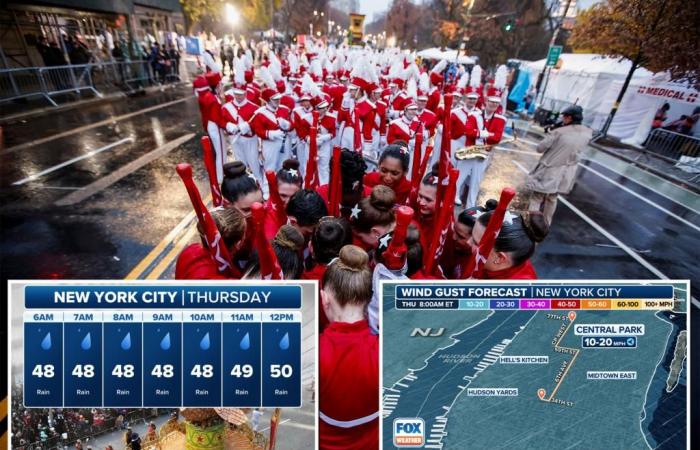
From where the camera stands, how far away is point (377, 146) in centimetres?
847

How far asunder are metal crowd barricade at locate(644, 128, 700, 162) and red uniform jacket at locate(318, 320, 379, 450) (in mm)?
15539

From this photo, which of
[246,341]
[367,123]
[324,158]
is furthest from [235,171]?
[367,123]

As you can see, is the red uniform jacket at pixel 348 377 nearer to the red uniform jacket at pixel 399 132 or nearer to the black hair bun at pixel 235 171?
the black hair bun at pixel 235 171

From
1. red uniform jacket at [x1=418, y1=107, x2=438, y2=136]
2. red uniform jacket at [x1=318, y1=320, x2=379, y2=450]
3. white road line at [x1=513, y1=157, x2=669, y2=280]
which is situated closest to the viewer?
red uniform jacket at [x1=318, y1=320, x2=379, y2=450]

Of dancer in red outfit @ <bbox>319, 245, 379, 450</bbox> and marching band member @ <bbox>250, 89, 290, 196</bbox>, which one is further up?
dancer in red outfit @ <bbox>319, 245, 379, 450</bbox>

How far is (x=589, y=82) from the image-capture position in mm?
16016

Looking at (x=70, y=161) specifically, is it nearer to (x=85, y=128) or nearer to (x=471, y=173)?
(x=85, y=128)

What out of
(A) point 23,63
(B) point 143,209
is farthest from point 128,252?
(A) point 23,63

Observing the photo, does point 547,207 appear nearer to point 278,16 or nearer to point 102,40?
point 102,40

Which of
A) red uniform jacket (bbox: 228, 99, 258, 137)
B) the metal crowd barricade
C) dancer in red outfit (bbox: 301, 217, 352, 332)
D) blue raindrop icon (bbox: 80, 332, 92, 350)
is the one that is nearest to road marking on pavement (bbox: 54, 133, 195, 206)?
red uniform jacket (bbox: 228, 99, 258, 137)

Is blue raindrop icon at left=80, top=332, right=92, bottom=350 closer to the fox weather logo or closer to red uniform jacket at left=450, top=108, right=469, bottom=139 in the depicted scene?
the fox weather logo

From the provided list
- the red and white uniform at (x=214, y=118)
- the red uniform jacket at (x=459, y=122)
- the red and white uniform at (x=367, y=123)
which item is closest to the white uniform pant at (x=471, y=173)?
the red uniform jacket at (x=459, y=122)

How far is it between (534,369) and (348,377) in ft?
2.26

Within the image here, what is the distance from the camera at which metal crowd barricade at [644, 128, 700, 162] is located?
1206 centimetres
